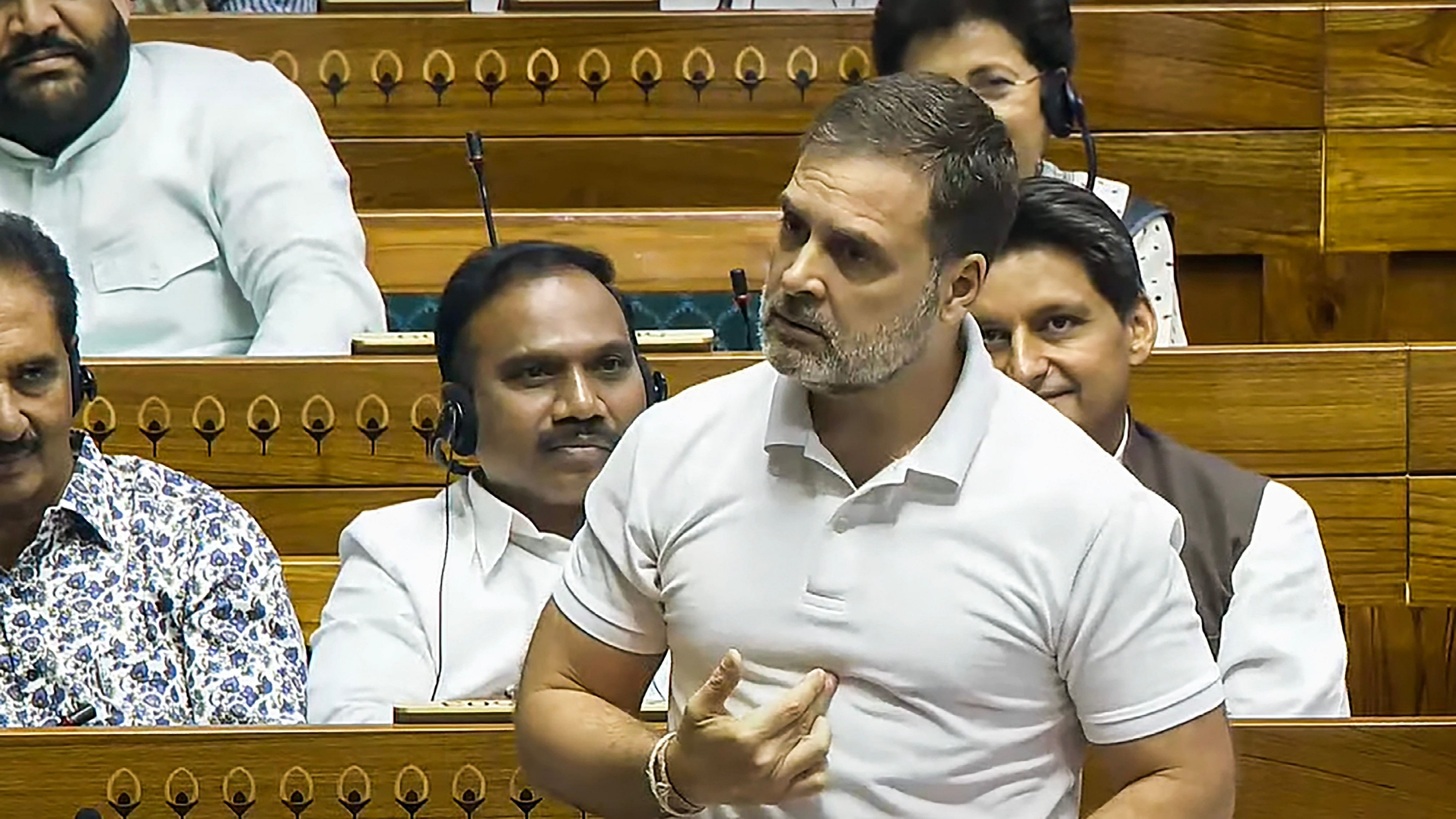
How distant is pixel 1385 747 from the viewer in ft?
5.21

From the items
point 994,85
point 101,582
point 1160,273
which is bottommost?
point 1160,273

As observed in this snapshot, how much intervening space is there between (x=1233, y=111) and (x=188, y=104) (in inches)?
42.3

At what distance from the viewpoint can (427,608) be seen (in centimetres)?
185

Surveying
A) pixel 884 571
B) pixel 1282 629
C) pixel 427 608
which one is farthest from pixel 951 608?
pixel 427 608

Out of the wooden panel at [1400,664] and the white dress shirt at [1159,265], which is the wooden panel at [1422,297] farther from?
the wooden panel at [1400,664]

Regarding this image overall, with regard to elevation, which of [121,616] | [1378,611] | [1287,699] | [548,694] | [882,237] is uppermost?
[882,237]

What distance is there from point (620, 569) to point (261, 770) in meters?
0.52

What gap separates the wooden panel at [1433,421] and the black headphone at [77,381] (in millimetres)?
1061

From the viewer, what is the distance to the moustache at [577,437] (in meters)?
1.87

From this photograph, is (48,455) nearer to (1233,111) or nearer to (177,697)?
(177,697)

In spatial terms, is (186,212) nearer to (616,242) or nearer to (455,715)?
(616,242)

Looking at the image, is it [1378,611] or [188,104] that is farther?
[188,104]

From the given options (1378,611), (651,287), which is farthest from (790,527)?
(651,287)

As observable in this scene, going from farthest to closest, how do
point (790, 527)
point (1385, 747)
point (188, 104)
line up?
point (188, 104) → point (1385, 747) → point (790, 527)
